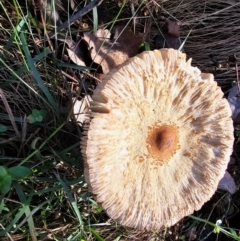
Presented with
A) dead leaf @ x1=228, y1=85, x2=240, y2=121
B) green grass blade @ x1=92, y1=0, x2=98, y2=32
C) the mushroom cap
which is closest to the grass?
green grass blade @ x1=92, y1=0, x2=98, y2=32

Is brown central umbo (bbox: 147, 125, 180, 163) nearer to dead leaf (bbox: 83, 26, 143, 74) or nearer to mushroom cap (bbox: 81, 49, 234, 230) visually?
mushroom cap (bbox: 81, 49, 234, 230)

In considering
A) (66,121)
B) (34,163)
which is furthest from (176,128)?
(34,163)

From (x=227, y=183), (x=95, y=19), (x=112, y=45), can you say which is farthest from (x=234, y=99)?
(x=95, y=19)

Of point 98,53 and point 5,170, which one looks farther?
point 98,53

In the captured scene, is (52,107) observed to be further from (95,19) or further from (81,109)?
(95,19)

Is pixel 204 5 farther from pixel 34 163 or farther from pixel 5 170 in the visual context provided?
pixel 5 170

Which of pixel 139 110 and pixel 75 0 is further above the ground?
pixel 75 0
